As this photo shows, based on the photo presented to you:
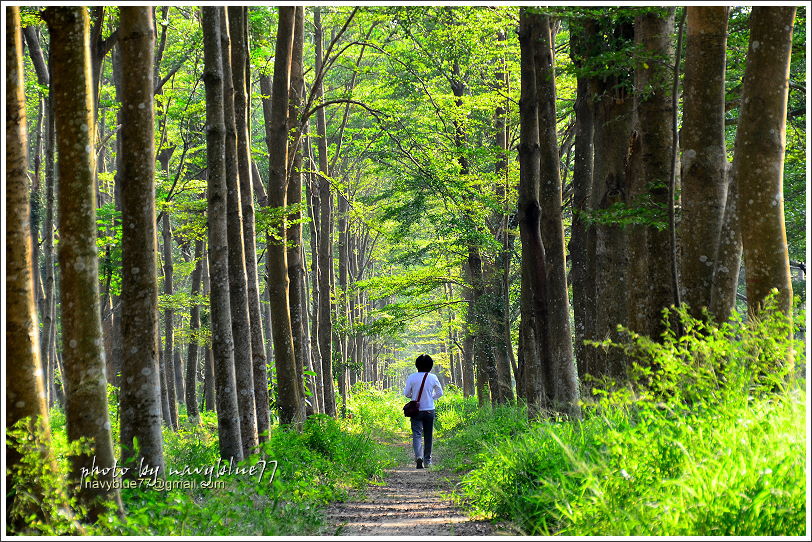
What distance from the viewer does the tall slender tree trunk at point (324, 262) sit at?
62.9ft

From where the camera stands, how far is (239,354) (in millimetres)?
9930

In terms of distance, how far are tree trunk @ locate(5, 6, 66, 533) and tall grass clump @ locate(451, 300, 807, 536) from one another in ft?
12.3

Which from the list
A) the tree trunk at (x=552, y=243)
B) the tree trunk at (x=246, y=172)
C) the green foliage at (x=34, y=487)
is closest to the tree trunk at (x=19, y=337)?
the green foliage at (x=34, y=487)

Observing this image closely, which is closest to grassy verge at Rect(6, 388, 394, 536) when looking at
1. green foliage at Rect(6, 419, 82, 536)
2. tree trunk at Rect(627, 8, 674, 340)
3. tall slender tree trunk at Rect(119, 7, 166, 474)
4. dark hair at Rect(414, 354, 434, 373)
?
green foliage at Rect(6, 419, 82, 536)

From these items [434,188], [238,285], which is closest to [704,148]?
[238,285]

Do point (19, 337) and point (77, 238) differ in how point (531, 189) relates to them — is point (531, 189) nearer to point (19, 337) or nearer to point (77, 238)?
point (77, 238)

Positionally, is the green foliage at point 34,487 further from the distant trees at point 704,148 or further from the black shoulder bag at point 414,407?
the black shoulder bag at point 414,407

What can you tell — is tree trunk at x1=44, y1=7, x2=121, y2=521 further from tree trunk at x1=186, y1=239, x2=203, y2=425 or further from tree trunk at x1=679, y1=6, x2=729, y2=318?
tree trunk at x1=186, y1=239, x2=203, y2=425

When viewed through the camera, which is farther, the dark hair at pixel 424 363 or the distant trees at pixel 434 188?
the dark hair at pixel 424 363

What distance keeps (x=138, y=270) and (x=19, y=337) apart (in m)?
1.76

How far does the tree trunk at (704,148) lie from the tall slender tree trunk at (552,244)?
327 centimetres

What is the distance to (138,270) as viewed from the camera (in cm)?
682

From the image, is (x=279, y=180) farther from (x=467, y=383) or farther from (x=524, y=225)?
(x=467, y=383)

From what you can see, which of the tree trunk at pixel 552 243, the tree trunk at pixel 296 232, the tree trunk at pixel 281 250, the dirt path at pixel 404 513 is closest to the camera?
the dirt path at pixel 404 513
